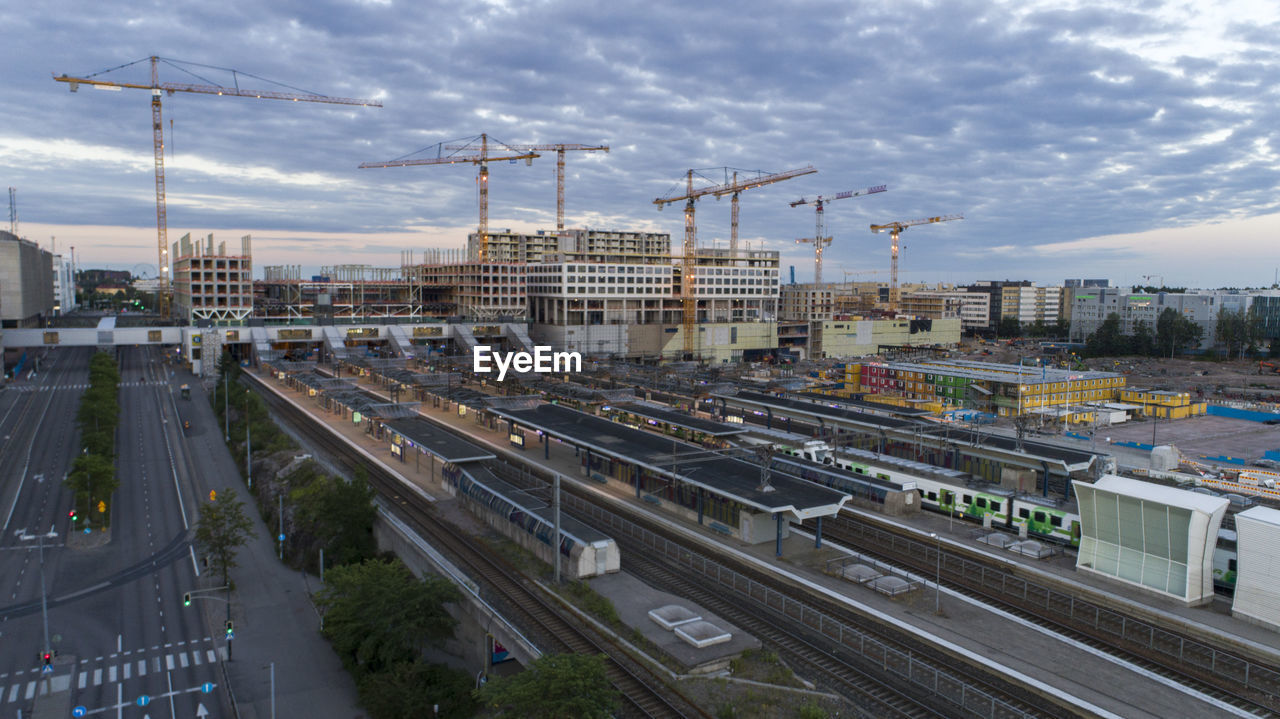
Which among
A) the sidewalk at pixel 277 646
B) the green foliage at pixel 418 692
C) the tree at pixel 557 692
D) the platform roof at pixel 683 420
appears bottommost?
the sidewalk at pixel 277 646

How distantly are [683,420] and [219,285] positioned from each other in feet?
329

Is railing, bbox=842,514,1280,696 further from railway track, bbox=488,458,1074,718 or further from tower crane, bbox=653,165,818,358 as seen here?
tower crane, bbox=653,165,818,358

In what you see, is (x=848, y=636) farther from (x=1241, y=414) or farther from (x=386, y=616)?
(x=1241, y=414)

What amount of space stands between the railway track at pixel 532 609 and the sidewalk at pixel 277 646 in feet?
20.6

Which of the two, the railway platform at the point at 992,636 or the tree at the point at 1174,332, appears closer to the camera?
the railway platform at the point at 992,636

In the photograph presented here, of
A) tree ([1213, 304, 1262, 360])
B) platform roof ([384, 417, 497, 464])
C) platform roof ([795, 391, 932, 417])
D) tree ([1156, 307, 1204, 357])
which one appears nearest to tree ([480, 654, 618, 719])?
platform roof ([384, 417, 497, 464])

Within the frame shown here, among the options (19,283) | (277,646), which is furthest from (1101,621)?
(19,283)

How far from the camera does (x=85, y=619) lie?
110ft

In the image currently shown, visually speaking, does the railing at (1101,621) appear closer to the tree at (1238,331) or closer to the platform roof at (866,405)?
the platform roof at (866,405)

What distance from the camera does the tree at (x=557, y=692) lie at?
1920 centimetres

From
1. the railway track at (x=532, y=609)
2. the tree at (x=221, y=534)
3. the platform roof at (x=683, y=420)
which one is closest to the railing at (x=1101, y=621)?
the railway track at (x=532, y=609)

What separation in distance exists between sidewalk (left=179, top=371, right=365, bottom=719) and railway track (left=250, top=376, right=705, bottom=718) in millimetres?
6286

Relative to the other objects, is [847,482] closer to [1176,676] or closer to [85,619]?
[1176,676]

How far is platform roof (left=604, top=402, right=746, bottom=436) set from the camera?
168 ft
